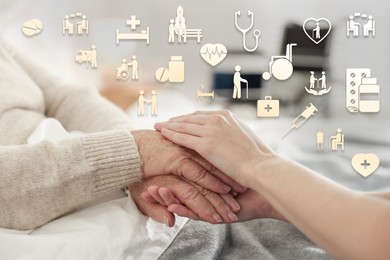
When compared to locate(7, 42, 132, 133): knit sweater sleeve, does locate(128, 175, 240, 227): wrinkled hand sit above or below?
below

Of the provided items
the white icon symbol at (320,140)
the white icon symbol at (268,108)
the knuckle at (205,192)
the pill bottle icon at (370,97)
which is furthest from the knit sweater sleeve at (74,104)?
the pill bottle icon at (370,97)

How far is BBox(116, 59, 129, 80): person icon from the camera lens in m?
1.76

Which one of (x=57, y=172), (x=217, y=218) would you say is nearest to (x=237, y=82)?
(x=217, y=218)

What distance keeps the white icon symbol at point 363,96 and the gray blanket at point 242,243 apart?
2.28ft

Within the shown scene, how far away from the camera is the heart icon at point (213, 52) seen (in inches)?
68.2

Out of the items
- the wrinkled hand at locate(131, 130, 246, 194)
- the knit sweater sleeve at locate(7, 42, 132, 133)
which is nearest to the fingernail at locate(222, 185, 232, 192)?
the wrinkled hand at locate(131, 130, 246, 194)

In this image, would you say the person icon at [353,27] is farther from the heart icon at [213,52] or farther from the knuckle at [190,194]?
the knuckle at [190,194]

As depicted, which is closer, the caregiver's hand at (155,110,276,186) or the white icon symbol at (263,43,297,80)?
the caregiver's hand at (155,110,276,186)

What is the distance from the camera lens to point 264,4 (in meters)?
1.77

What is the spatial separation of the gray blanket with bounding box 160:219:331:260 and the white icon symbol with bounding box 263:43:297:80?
27.3 inches

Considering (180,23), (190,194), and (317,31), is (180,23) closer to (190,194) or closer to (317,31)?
(317,31)

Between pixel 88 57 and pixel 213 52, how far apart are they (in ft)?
1.29

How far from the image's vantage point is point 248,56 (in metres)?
1.74

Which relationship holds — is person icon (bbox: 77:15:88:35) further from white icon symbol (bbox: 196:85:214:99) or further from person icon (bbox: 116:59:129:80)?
white icon symbol (bbox: 196:85:214:99)
